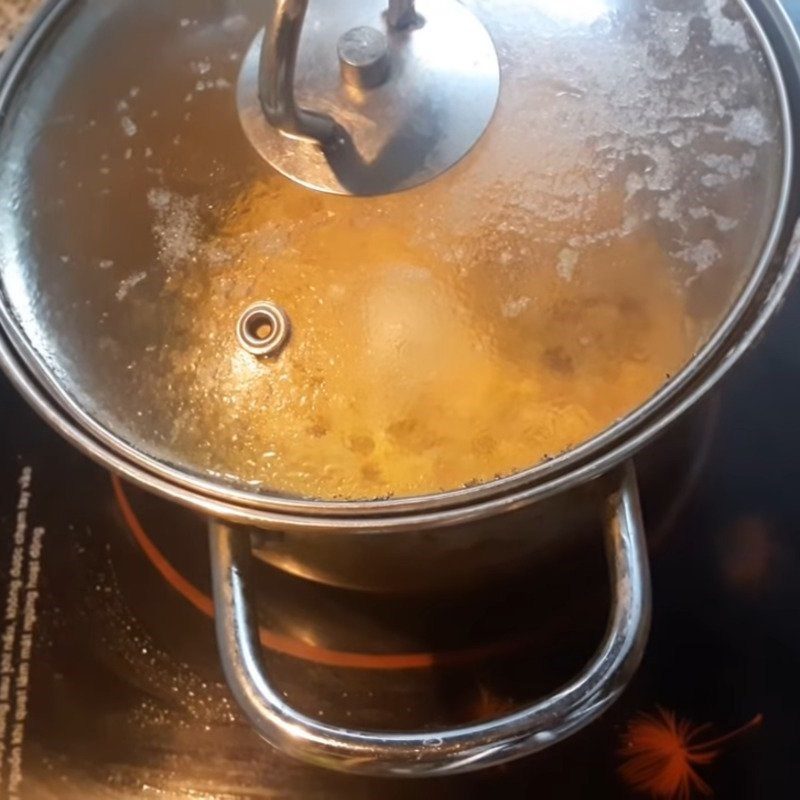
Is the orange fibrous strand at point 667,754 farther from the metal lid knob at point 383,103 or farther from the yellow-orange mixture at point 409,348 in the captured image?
the metal lid knob at point 383,103

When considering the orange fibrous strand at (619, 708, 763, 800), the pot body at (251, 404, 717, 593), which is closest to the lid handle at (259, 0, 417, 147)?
the pot body at (251, 404, 717, 593)

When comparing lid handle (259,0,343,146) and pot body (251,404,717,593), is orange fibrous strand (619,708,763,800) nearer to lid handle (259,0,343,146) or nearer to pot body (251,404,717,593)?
pot body (251,404,717,593)

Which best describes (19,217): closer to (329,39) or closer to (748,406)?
(329,39)

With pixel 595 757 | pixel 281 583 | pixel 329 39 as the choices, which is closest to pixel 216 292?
pixel 329 39

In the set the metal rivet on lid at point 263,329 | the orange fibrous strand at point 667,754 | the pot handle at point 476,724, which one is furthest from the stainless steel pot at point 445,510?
the orange fibrous strand at point 667,754

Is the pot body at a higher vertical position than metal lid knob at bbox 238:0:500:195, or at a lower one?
lower

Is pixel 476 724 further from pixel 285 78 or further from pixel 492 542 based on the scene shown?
pixel 285 78

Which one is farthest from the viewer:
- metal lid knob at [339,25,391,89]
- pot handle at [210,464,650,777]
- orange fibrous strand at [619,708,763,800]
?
orange fibrous strand at [619,708,763,800]

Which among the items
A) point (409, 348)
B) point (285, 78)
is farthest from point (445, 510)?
point (285, 78)
